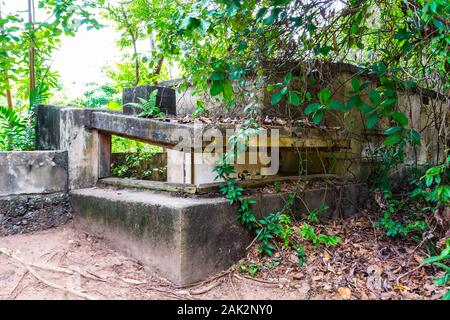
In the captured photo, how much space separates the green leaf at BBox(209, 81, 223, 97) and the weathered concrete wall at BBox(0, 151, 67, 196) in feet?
6.00

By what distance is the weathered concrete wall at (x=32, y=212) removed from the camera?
10.4 ft

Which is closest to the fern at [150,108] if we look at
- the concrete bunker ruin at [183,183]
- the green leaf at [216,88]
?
the concrete bunker ruin at [183,183]

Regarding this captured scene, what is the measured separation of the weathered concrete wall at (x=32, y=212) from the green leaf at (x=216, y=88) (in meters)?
1.96

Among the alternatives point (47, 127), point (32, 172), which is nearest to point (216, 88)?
point (32, 172)

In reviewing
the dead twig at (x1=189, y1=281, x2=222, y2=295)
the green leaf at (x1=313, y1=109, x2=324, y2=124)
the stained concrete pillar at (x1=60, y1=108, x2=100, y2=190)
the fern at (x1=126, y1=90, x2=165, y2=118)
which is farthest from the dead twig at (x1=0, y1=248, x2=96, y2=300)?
the green leaf at (x1=313, y1=109, x2=324, y2=124)

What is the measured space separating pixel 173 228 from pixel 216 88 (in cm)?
110

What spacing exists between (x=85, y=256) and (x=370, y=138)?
11.6 feet

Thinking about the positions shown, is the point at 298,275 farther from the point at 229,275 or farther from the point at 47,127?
the point at 47,127

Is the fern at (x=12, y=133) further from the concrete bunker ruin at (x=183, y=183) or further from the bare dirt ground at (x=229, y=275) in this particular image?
the bare dirt ground at (x=229, y=275)

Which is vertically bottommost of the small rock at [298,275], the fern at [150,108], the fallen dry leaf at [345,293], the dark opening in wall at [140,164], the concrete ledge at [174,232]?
the fallen dry leaf at [345,293]

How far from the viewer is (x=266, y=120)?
351cm

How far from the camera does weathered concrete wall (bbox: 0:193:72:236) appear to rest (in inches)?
124

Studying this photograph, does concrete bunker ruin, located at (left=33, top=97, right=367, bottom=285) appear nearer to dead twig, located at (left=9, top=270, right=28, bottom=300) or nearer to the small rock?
the small rock

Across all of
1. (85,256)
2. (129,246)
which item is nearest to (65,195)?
(85,256)
